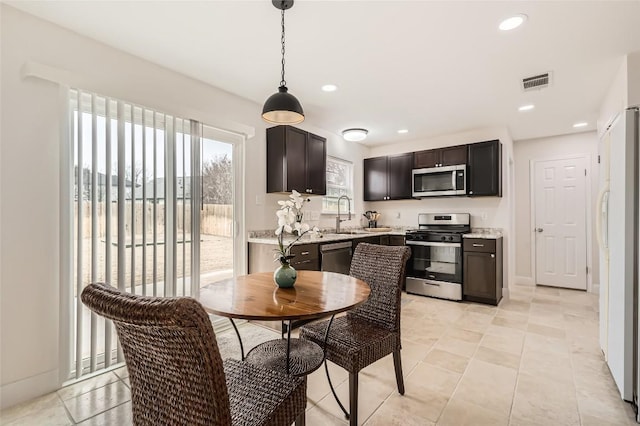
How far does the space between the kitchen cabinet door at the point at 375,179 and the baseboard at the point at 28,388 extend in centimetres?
462

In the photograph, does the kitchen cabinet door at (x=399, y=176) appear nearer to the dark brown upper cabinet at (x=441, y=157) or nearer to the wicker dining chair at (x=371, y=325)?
the dark brown upper cabinet at (x=441, y=157)

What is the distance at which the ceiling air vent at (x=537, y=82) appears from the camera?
2777 millimetres

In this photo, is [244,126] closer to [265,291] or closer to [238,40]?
[238,40]

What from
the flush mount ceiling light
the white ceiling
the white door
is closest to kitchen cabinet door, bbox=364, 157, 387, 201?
the flush mount ceiling light

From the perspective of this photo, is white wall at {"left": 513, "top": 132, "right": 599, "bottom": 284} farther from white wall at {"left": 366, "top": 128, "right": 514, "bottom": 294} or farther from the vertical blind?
the vertical blind

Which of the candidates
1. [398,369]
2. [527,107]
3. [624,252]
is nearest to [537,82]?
[527,107]

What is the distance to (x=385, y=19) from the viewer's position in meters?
1.98

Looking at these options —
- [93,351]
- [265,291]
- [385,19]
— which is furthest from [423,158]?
[93,351]

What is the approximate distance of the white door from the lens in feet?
15.2

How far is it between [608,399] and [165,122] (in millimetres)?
3844

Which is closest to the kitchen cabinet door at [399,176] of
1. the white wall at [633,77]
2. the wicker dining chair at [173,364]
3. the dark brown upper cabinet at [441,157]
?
the dark brown upper cabinet at [441,157]

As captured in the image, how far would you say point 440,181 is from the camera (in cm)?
463

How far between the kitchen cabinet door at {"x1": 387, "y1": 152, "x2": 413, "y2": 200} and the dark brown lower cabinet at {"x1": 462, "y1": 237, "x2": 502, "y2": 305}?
1.37 meters

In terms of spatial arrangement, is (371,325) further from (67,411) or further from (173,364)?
(67,411)
